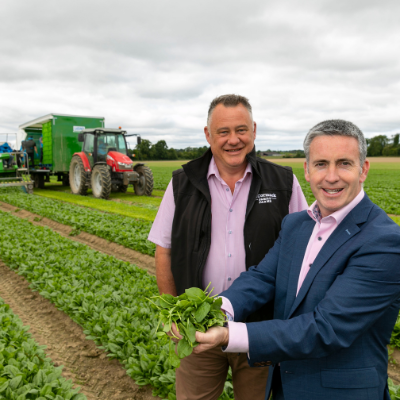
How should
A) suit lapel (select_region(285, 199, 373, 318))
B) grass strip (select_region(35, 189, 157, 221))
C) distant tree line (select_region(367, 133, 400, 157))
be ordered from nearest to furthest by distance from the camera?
suit lapel (select_region(285, 199, 373, 318)), grass strip (select_region(35, 189, 157, 221)), distant tree line (select_region(367, 133, 400, 157))

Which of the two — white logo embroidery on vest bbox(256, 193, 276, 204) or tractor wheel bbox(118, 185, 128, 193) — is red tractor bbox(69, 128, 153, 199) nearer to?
tractor wheel bbox(118, 185, 128, 193)

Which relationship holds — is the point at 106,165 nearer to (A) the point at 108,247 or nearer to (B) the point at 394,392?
(A) the point at 108,247

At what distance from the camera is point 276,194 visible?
8.02 feet

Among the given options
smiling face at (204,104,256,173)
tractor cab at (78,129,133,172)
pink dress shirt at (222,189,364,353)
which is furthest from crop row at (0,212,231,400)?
tractor cab at (78,129,133,172)

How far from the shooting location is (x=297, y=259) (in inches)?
71.6

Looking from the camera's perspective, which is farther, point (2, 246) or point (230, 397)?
point (2, 246)

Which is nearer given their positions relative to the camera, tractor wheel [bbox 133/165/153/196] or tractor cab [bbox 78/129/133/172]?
tractor cab [bbox 78/129/133/172]

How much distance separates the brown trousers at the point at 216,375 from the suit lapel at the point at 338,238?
933mm

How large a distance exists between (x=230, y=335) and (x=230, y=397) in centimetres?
199

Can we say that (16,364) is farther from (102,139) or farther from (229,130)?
(102,139)

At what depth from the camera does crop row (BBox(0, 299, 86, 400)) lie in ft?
10.3

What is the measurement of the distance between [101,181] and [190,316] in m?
13.8

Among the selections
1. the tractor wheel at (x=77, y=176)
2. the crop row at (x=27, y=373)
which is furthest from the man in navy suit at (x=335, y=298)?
the tractor wheel at (x=77, y=176)

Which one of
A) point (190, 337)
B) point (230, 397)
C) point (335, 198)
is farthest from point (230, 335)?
point (230, 397)
